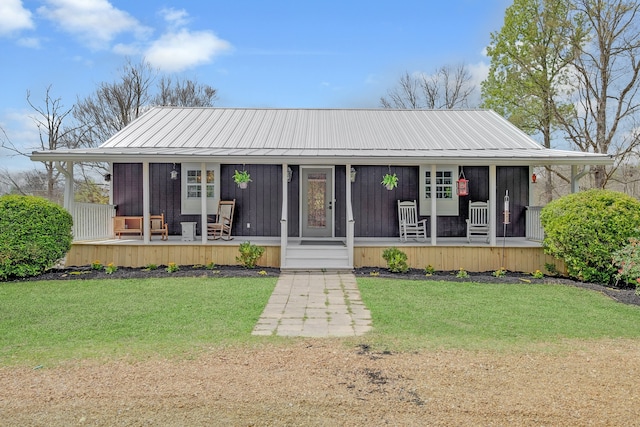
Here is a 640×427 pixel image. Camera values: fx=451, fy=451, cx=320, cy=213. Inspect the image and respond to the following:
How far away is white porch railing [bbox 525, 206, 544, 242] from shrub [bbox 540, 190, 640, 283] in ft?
6.47

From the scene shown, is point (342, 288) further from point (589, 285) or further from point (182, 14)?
point (182, 14)

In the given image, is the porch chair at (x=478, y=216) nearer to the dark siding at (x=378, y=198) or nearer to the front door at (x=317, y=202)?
the dark siding at (x=378, y=198)

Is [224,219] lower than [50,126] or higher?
lower

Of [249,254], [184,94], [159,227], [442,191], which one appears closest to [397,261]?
[249,254]

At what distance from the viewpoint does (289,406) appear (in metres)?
3.31

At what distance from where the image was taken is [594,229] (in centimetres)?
825

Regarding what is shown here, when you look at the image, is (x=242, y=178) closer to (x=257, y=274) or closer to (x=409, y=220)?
(x=257, y=274)

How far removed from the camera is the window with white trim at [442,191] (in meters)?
11.4

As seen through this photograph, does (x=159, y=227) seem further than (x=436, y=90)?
No

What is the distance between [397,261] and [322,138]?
421cm

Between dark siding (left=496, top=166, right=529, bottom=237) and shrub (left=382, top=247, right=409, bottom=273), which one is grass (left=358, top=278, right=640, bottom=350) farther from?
dark siding (left=496, top=166, right=529, bottom=237)

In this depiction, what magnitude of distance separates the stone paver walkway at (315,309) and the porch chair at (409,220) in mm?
2931

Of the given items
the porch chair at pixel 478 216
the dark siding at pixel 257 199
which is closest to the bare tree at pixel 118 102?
the dark siding at pixel 257 199

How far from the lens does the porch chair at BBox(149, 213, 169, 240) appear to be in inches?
425
